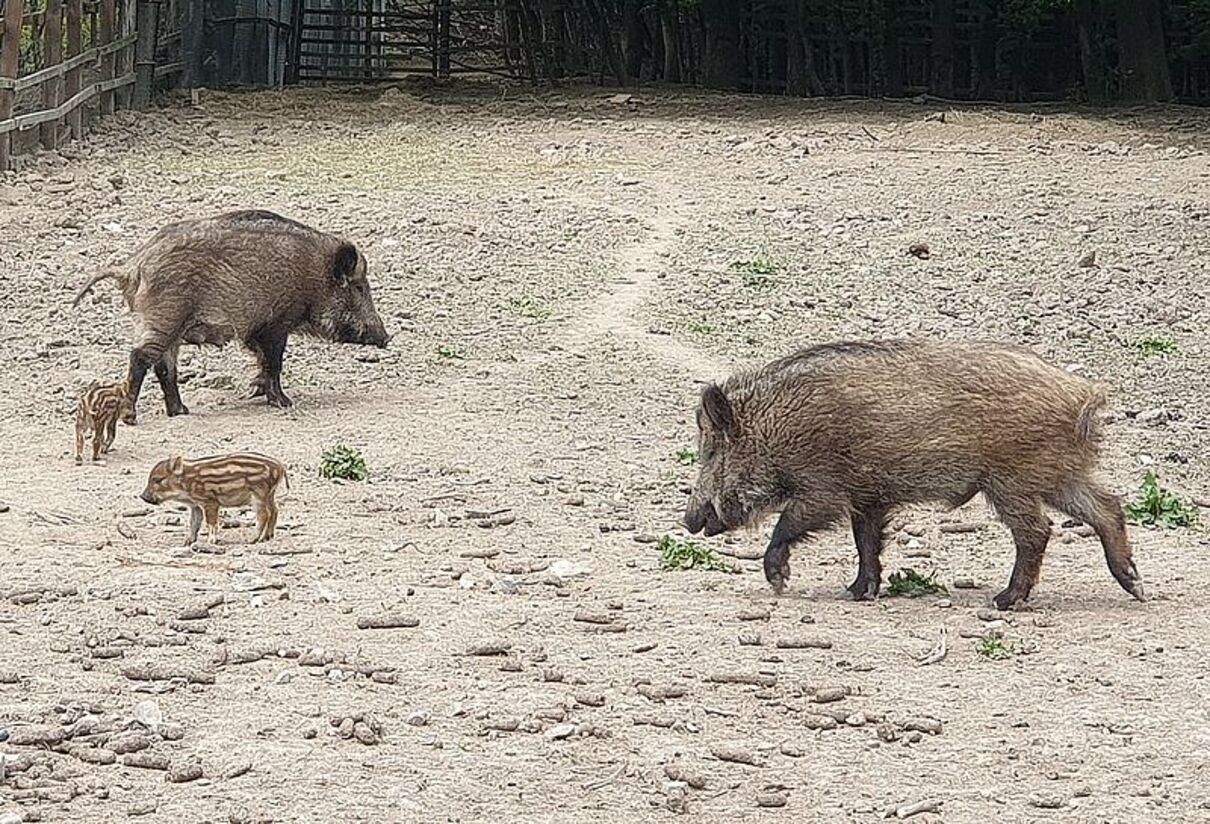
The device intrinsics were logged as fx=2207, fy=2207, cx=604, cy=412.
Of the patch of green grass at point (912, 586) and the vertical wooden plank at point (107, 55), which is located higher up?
the vertical wooden plank at point (107, 55)

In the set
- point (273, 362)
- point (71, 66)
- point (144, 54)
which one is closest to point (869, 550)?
point (273, 362)

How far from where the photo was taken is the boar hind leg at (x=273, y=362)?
1057cm

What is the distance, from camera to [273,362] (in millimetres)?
10562

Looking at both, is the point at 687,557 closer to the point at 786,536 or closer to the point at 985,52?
the point at 786,536

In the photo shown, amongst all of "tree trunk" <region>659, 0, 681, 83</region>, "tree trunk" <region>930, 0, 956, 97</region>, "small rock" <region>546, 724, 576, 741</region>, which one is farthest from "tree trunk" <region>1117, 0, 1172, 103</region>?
"small rock" <region>546, 724, 576, 741</region>

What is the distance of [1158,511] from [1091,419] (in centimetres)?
156

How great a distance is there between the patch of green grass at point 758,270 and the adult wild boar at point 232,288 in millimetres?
3631

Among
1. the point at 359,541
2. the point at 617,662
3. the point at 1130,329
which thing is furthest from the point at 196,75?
the point at 617,662

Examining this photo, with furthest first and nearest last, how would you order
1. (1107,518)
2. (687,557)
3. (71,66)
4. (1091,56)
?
1. (1091,56)
2. (71,66)
3. (687,557)
4. (1107,518)

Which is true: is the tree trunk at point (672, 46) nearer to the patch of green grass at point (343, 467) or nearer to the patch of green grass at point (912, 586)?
the patch of green grass at point (343, 467)

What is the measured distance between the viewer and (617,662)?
20.8 feet

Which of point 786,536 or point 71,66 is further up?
point 71,66

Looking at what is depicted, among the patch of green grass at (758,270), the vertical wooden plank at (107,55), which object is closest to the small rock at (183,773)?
the patch of green grass at (758,270)

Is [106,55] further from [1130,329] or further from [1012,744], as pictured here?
[1012,744]
